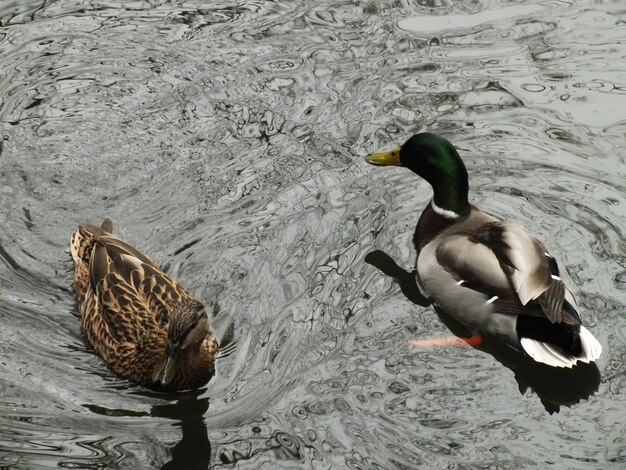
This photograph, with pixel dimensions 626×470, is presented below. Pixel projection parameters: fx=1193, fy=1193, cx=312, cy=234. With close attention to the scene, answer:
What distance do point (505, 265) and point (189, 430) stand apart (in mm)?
2206

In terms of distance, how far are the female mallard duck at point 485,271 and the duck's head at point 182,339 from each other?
5.68 feet

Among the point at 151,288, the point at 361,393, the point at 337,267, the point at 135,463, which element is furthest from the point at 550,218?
the point at 135,463

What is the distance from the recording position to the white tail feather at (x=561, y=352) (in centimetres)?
690

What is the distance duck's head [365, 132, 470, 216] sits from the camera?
8.01m

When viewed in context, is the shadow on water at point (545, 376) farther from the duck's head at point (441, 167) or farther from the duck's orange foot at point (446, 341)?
the duck's head at point (441, 167)

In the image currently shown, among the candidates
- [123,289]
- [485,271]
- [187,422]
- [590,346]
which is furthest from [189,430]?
[590,346]

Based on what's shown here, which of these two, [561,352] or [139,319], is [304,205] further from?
[561,352]

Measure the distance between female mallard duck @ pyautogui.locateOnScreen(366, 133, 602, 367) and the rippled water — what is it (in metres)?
0.17

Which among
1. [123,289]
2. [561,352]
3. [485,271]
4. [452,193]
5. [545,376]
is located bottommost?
[545,376]

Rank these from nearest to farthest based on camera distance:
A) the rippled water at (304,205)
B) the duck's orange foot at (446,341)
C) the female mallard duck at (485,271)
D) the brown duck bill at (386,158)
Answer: the rippled water at (304,205)
the female mallard duck at (485,271)
the duck's orange foot at (446,341)
the brown duck bill at (386,158)

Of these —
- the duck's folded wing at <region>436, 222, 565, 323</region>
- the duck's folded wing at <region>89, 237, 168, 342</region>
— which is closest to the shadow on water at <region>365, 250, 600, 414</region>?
the duck's folded wing at <region>436, 222, 565, 323</region>

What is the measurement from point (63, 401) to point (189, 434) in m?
0.74

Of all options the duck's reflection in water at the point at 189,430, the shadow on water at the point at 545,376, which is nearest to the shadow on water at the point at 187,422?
the duck's reflection in water at the point at 189,430

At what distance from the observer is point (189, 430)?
6570 mm
